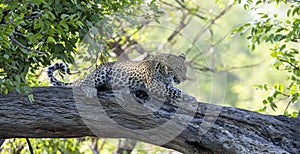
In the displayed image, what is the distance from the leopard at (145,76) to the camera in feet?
18.3

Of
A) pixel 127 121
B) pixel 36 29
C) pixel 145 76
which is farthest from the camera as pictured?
pixel 145 76

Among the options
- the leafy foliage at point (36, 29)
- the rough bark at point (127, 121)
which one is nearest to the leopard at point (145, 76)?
the rough bark at point (127, 121)

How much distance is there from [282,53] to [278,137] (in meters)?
1.54

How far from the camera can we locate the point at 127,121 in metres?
5.27

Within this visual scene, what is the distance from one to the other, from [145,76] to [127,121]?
2.06 ft

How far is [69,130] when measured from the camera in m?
5.35

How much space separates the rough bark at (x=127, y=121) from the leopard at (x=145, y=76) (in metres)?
0.22

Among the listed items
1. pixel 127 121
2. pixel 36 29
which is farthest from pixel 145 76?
pixel 36 29

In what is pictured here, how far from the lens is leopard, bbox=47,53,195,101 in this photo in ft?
18.3

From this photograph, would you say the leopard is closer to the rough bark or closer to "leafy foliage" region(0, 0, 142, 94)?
the rough bark

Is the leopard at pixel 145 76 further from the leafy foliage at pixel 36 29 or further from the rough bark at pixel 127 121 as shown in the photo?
the leafy foliage at pixel 36 29

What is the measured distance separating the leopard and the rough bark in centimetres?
22

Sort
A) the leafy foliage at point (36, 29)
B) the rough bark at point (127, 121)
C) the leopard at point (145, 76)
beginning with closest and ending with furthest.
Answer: the leafy foliage at point (36, 29)
the rough bark at point (127, 121)
the leopard at point (145, 76)

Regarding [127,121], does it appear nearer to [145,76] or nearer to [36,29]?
[145,76]
